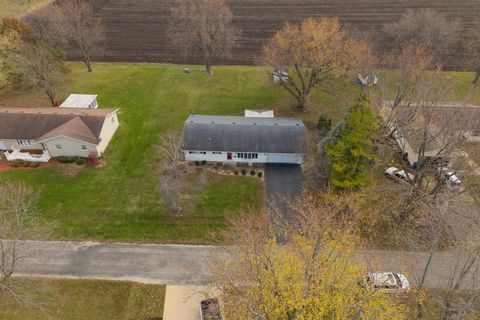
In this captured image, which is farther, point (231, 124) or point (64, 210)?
point (231, 124)

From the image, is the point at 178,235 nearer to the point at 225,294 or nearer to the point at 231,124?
the point at 225,294

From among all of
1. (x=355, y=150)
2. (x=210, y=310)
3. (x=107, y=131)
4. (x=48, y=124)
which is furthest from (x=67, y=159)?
(x=355, y=150)

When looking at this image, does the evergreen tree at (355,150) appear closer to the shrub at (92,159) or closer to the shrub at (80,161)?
the shrub at (92,159)

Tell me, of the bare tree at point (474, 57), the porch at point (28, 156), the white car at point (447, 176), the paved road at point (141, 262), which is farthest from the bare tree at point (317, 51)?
the porch at point (28, 156)

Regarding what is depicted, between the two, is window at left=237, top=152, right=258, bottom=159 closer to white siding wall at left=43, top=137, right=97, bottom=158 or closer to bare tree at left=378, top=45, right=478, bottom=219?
bare tree at left=378, top=45, right=478, bottom=219

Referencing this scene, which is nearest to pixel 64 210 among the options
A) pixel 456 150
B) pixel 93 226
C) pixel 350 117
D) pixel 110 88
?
pixel 93 226
